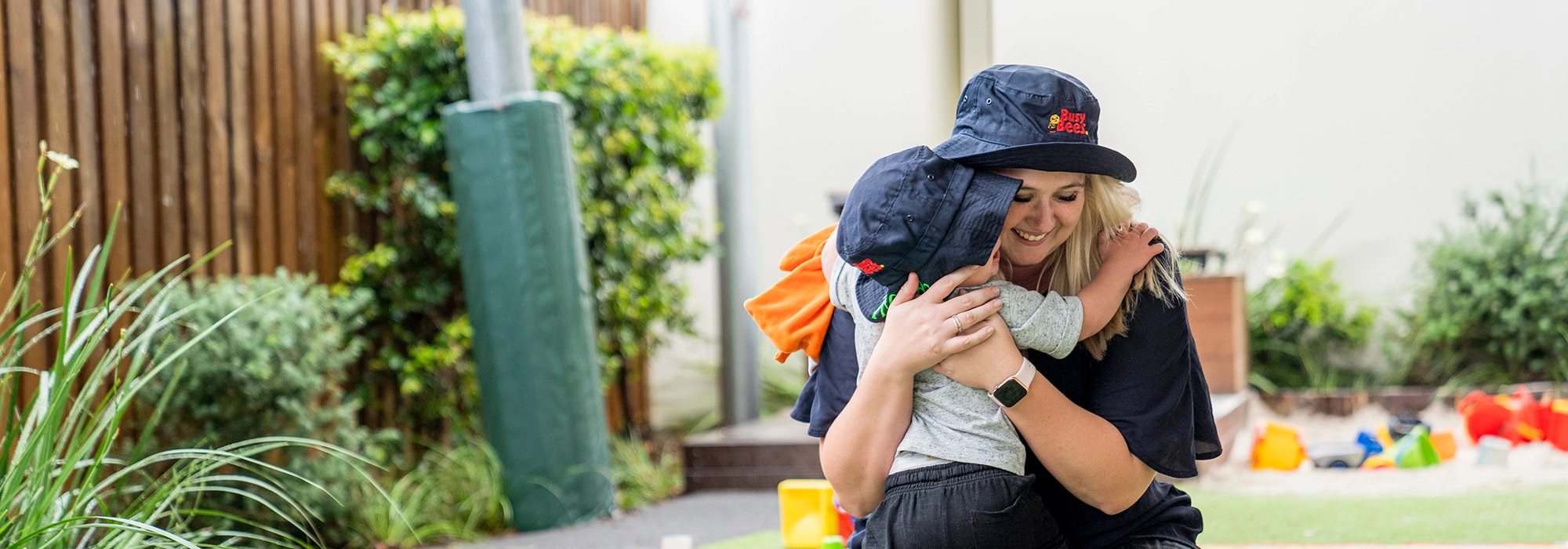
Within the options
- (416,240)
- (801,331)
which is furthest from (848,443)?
(416,240)

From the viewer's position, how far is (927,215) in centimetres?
122

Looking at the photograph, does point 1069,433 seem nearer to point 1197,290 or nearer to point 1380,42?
point 1380,42

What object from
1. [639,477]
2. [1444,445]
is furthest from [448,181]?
[1444,445]

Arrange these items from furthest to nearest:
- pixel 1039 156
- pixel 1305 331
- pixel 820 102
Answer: pixel 820 102 → pixel 1305 331 → pixel 1039 156

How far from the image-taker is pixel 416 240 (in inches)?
151

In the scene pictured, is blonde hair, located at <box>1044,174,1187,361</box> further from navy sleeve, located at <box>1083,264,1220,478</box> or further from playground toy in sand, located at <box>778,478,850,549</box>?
playground toy in sand, located at <box>778,478,850,549</box>

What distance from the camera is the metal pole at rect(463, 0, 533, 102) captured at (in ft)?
10.7

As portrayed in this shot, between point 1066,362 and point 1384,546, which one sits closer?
point 1066,362

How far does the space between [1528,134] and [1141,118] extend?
155cm

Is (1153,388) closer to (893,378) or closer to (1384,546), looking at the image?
(893,378)

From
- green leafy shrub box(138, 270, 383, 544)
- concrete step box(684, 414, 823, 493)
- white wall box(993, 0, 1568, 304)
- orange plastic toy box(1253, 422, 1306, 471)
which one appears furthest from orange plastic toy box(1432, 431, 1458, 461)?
green leafy shrub box(138, 270, 383, 544)

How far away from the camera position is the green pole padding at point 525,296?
3227mm

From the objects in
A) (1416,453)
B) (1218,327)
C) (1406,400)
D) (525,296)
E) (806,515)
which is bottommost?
(1406,400)

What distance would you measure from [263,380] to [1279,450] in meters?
3.17
